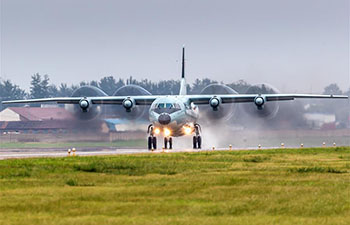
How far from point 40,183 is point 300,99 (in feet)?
152

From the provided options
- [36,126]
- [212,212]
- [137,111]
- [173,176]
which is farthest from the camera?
[36,126]

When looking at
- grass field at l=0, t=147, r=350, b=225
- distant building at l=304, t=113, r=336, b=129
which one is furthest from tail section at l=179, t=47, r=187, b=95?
grass field at l=0, t=147, r=350, b=225

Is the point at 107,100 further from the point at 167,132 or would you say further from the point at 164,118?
the point at 164,118

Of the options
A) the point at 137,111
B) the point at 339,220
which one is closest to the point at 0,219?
the point at 339,220

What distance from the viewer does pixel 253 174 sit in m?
26.9

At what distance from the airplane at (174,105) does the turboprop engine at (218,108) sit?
0.08 meters

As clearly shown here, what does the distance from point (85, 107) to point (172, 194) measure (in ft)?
131

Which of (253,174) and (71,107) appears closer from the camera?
(253,174)

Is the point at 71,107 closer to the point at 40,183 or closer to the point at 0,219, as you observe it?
the point at 40,183

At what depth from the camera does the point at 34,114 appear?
75688 millimetres

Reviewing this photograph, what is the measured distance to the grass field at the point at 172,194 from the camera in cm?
1614

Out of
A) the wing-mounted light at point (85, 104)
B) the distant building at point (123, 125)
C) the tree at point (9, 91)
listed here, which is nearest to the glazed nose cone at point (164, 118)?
the wing-mounted light at point (85, 104)

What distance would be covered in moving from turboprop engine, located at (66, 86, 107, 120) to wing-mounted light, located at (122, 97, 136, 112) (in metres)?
2.67

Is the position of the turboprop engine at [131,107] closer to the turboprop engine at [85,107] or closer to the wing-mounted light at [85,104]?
the turboprop engine at [85,107]
